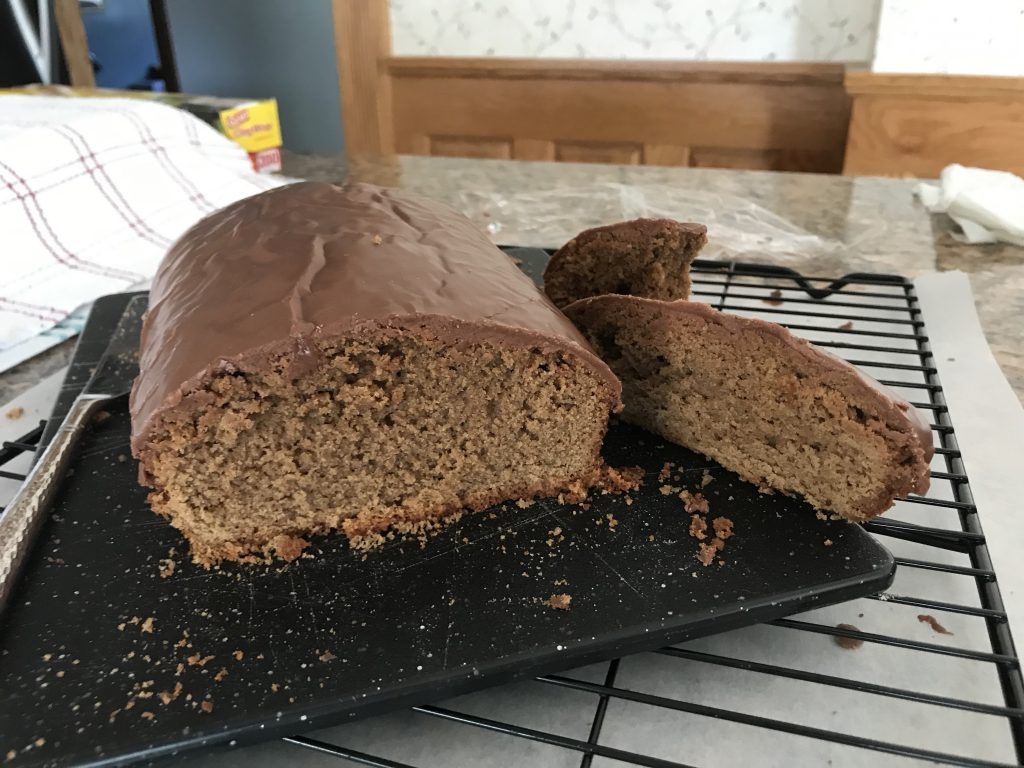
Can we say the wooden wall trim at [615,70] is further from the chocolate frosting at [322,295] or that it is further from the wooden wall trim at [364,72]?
the chocolate frosting at [322,295]

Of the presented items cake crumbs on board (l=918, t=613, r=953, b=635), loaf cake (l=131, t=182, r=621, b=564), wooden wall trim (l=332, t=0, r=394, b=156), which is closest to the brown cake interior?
loaf cake (l=131, t=182, r=621, b=564)

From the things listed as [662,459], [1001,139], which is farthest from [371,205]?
[1001,139]

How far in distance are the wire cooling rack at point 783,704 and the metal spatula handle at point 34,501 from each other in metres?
0.45

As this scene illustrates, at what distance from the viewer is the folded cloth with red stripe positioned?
79.5 inches

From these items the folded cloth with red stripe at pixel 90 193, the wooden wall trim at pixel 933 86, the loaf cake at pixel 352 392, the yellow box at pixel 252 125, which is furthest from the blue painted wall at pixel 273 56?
the loaf cake at pixel 352 392

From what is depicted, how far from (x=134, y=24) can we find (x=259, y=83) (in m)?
3.01

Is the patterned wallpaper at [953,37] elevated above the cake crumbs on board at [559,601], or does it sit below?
above

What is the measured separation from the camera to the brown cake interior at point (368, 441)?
1.12 meters

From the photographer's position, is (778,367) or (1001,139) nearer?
(778,367)

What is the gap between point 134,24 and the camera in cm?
676

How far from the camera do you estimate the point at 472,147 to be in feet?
13.9

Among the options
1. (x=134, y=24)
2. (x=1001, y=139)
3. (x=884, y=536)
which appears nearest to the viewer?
(x=884, y=536)

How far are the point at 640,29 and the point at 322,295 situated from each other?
3275 millimetres

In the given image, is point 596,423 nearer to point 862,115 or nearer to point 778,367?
point 778,367
